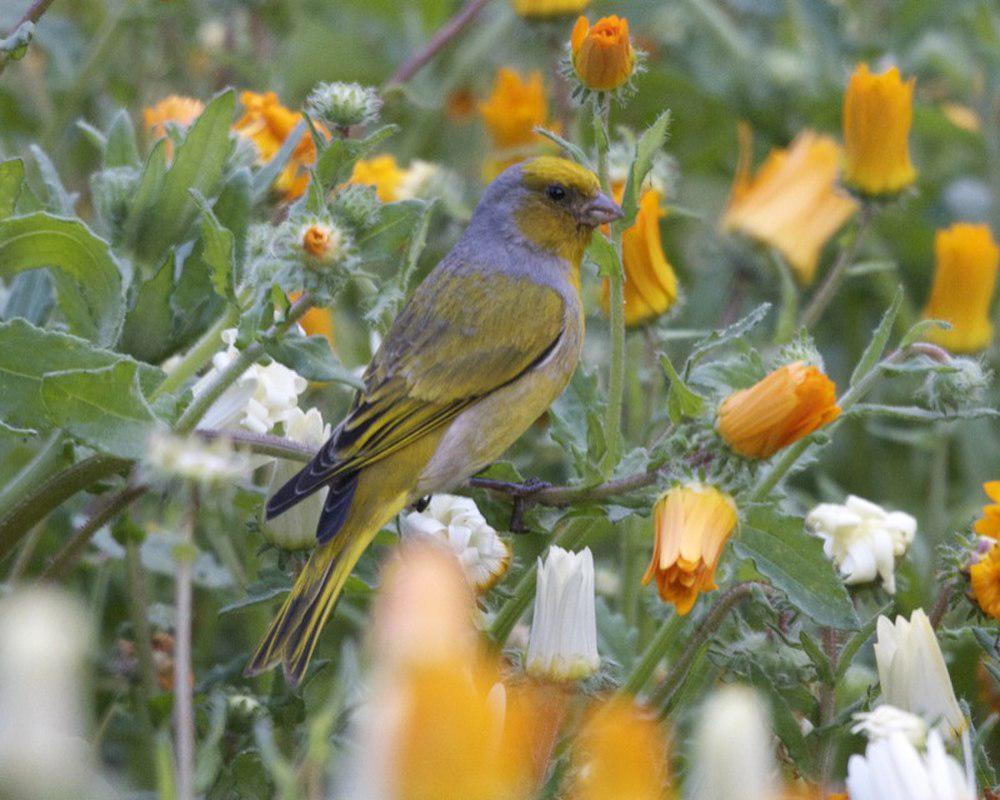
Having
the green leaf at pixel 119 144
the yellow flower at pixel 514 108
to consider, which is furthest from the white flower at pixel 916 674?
the yellow flower at pixel 514 108

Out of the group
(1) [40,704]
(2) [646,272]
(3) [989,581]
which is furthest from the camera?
(2) [646,272]

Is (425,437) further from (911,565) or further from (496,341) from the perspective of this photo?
(911,565)

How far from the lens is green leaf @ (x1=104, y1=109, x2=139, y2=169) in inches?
58.6

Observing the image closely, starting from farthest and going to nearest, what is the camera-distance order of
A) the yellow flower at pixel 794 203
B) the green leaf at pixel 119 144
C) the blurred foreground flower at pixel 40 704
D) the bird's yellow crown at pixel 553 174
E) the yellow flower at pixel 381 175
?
the yellow flower at pixel 794 203 < the bird's yellow crown at pixel 553 174 < the yellow flower at pixel 381 175 < the green leaf at pixel 119 144 < the blurred foreground flower at pixel 40 704

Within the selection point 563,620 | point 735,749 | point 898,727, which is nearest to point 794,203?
point 563,620

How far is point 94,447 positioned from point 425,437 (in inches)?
19.2

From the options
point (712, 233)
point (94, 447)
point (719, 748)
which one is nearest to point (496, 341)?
point (94, 447)

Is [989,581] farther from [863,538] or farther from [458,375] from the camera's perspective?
[458,375]

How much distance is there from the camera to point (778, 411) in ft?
3.63

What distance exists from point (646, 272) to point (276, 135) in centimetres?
41

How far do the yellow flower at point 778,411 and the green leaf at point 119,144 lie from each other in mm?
675

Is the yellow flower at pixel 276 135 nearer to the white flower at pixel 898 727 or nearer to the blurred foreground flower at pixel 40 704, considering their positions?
the white flower at pixel 898 727

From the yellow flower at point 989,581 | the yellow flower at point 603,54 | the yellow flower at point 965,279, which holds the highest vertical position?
the yellow flower at point 603,54

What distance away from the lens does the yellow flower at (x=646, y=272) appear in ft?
5.07
